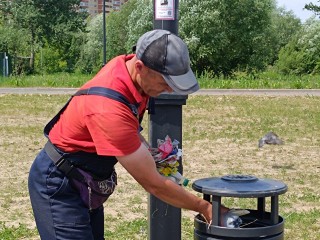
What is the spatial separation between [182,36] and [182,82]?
105 feet

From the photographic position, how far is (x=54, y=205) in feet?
9.23

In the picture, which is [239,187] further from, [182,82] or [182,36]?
[182,36]

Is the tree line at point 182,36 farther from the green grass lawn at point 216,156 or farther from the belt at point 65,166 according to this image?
the belt at point 65,166

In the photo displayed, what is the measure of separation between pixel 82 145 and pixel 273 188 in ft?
2.81

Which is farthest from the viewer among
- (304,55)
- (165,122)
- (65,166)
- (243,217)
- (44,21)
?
(44,21)

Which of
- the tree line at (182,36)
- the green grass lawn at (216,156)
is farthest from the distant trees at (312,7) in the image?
the green grass lawn at (216,156)

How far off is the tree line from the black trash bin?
31023mm

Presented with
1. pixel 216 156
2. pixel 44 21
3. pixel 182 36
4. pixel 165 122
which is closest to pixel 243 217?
pixel 165 122

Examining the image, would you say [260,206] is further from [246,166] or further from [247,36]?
[247,36]

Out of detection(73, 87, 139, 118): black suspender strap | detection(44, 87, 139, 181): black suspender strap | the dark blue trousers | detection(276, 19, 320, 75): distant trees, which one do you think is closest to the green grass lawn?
the dark blue trousers

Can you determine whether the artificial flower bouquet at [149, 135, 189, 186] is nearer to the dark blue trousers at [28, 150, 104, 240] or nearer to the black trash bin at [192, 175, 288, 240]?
the black trash bin at [192, 175, 288, 240]

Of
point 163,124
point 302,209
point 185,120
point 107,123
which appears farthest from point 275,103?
point 107,123

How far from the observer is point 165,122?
3609mm

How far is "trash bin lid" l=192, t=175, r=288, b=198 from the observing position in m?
2.78
